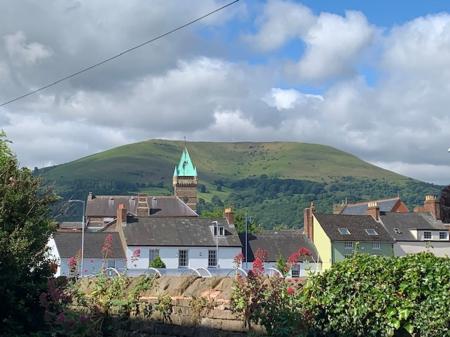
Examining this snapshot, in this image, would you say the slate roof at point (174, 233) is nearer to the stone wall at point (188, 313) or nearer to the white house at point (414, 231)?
the white house at point (414, 231)

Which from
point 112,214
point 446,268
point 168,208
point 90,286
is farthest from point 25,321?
point 112,214

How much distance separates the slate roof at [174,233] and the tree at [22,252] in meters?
53.8

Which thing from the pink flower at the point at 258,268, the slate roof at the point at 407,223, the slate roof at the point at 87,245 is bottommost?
the pink flower at the point at 258,268

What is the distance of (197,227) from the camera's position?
68.8 metres

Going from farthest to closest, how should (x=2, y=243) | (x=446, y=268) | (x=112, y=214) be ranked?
(x=112, y=214), (x=2, y=243), (x=446, y=268)

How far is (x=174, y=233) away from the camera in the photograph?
67.1 meters

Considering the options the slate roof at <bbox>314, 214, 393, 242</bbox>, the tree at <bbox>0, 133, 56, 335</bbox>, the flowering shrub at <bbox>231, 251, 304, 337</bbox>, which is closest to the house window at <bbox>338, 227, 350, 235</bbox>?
the slate roof at <bbox>314, 214, 393, 242</bbox>

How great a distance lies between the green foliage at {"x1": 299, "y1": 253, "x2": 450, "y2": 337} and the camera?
22.4 ft

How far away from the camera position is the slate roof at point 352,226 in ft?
232

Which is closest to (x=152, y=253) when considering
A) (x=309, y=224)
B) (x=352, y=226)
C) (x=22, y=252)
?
(x=309, y=224)

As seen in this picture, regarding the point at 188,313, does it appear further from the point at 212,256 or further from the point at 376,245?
the point at 376,245

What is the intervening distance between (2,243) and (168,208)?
9316cm

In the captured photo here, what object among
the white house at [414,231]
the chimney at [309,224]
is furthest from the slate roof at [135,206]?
the white house at [414,231]

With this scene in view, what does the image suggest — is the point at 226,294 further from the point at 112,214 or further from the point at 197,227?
the point at 112,214
